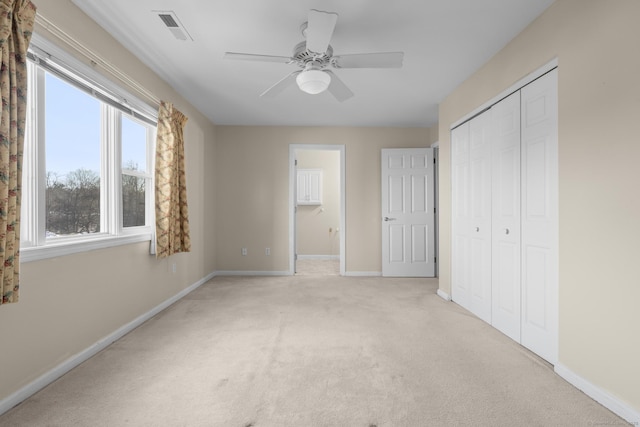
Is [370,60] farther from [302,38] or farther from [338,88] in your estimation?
[302,38]

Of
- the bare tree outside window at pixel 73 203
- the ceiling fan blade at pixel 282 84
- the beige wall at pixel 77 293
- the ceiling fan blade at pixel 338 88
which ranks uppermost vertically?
the ceiling fan blade at pixel 282 84

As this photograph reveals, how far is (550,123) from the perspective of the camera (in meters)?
2.17

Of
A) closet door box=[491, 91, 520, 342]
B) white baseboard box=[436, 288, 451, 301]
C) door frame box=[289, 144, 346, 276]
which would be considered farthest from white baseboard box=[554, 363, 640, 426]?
door frame box=[289, 144, 346, 276]

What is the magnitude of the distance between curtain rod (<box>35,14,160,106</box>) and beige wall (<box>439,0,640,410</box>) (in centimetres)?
320

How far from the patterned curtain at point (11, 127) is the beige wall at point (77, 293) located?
257mm

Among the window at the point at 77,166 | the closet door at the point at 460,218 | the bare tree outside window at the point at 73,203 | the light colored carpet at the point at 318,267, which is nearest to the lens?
the window at the point at 77,166

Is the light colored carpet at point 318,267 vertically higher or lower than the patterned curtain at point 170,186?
lower

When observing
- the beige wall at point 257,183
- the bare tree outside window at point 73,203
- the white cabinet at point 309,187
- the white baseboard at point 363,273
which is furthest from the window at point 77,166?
the white cabinet at point 309,187

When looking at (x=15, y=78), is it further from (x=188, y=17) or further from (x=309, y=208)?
(x=309, y=208)

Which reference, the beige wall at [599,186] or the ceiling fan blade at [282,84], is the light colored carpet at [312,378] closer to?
the beige wall at [599,186]

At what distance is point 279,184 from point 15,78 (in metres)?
3.80

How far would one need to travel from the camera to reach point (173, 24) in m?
2.39

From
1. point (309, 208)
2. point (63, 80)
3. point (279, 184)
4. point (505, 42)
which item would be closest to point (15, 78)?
point (63, 80)

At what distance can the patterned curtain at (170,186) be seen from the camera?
3145mm
